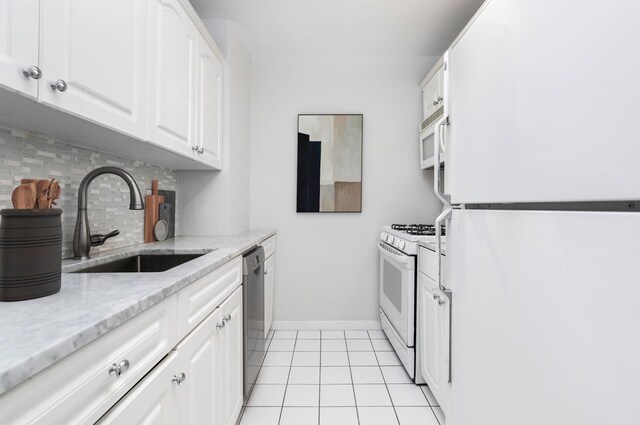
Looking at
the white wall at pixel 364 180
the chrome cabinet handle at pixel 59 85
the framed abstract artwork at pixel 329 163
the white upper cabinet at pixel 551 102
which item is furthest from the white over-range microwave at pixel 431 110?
the chrome cabinet handle at pixel 59 85

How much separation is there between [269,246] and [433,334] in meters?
1.40

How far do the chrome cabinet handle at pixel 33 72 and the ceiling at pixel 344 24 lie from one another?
1728mm

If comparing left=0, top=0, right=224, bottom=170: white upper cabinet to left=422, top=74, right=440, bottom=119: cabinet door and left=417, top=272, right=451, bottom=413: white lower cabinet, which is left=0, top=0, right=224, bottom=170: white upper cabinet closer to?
left=417, top=272, right=451, bottom=413: white lower cabinet

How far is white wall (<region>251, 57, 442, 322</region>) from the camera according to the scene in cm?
295

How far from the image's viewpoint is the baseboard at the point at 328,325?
294 cm

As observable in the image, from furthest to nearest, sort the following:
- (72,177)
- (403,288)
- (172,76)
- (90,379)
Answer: (403,288) → (172,76) → (72,177) → (90,379)

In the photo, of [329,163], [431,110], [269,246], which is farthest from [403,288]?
[431,110]

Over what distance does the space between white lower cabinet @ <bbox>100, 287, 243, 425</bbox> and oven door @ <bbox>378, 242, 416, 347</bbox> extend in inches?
41.3

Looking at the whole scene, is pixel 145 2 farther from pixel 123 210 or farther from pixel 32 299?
pixel 32 299

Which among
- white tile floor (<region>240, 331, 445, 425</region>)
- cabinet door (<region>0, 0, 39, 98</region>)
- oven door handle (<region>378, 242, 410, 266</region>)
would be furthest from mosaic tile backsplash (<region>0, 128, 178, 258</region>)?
oven door handle (<region>378, 242, 410, 266</region>)

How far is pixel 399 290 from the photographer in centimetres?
219

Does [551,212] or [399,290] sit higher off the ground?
[551,212]

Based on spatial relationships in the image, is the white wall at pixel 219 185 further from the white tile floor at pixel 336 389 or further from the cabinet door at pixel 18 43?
the cabinet door at pixel 18 43

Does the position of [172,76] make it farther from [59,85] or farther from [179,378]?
[179,378]
